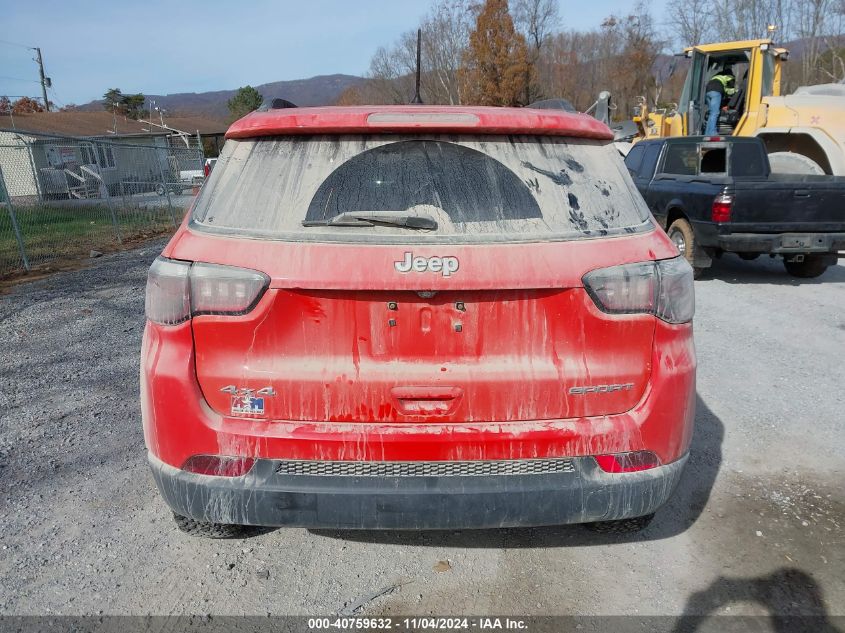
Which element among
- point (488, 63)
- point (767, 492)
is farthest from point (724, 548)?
point (488, 63)

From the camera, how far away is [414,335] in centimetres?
204

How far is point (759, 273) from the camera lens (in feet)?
28.2

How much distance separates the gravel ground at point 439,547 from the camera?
2402 mm

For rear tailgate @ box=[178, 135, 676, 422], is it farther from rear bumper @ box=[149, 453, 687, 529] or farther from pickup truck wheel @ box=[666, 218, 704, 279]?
pickup truck wheel @ box=[666, 218, 704, 279]

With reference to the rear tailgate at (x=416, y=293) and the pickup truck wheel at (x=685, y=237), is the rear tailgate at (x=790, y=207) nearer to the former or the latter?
the pickup truck wheel at (x=685, y=237)

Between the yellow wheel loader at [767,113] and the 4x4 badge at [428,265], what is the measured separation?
782 cm

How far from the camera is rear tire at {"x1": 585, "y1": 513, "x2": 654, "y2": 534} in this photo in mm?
2672

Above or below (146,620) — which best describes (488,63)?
above

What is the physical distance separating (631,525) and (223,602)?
5.80 feet

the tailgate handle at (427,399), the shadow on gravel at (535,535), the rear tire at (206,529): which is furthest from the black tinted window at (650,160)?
the rear tire at (206,529)

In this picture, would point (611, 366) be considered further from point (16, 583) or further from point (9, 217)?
point (9, 217)

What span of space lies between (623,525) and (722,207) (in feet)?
18.5

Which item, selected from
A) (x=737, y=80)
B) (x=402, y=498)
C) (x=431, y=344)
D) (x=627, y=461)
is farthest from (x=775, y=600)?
(x=737, y=80)

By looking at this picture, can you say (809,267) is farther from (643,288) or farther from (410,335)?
(410,335)
